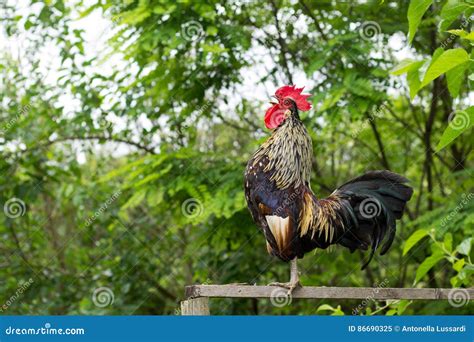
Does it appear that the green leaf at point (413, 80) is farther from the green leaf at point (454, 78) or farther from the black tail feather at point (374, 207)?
the black tail feather at point (374, 207)

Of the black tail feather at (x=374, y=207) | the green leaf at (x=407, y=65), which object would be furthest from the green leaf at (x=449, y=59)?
the black tail feather at (x=374, y=207)

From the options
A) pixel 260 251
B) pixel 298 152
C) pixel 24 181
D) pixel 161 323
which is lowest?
pixel 161 323

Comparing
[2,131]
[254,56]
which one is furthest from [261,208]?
[2,131]

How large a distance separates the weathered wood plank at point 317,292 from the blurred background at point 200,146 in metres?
1.25

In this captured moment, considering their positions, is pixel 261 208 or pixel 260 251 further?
pixel 260 251

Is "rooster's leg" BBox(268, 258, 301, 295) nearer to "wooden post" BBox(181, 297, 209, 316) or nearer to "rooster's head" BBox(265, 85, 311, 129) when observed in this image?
"wooden post" BBox(181, 297, 209, 316)

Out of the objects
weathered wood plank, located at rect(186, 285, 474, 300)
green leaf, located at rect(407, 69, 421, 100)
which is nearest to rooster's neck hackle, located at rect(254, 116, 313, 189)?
weathered wood plank, located at rect(186, 285, 474, 300)

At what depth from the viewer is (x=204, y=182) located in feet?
16.5

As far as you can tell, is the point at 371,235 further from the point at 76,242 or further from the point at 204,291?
the point at 76,242

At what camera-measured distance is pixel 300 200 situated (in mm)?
2826

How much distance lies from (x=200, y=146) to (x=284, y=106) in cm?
386

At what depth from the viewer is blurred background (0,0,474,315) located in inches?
Result: 192

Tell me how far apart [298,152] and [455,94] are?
2.83 ft

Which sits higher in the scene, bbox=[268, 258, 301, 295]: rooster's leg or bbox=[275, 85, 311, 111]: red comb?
bbox=[275, 85, 311, 111]: red comb
